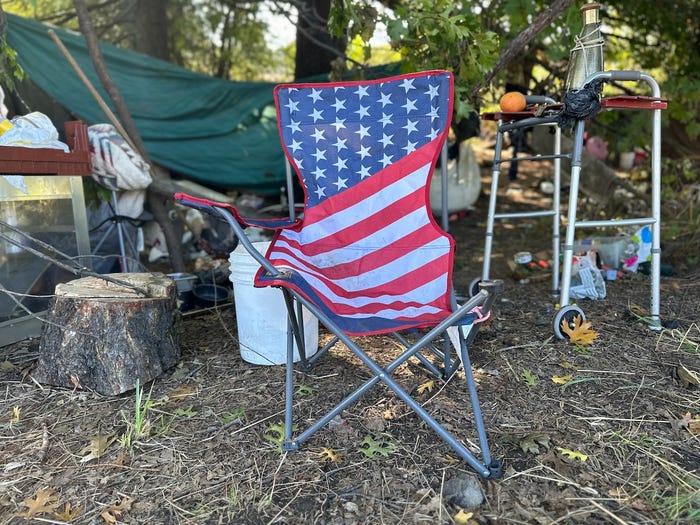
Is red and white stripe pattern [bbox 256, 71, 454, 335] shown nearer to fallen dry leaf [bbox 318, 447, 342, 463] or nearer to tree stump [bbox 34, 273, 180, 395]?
fallen dry leaf [bbox 318, 447, 342, 463]

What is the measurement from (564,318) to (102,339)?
1.96m

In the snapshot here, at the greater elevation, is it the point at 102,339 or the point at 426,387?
the point at 102,339

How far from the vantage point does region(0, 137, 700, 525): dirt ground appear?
147 centimetres

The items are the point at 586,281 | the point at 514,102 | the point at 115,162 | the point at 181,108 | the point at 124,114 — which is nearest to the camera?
the point at 514,102

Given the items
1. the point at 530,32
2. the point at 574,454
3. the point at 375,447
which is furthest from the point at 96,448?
the point at 530,32

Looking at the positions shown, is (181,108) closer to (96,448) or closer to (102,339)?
(102,339)

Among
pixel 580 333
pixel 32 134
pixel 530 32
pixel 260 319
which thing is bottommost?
pixel 580 333

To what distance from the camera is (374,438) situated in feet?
5.89

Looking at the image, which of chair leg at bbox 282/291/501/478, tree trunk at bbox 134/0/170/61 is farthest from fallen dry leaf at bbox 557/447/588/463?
tree trunk at bbox 134/0/170/61

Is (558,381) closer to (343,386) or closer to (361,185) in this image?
(343,386)

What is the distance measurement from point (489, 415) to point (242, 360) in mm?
1127

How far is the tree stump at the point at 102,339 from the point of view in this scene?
6.94ft

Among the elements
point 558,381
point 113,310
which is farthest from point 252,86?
point 558,381

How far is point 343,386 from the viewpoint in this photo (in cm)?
215
